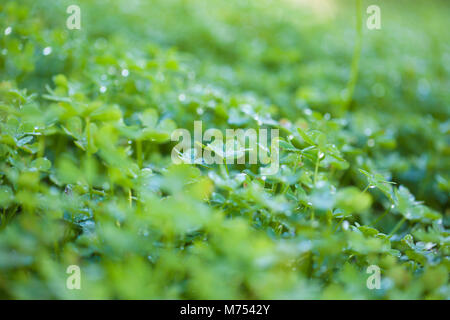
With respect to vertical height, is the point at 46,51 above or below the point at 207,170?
above

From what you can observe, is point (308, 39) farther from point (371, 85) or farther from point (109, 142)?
point (109, 142)

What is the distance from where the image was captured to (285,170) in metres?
0.91

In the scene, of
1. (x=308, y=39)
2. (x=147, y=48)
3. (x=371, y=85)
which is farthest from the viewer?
(x=308, y=39)

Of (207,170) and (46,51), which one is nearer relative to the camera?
(207,170)

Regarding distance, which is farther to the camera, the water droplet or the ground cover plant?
the water droplet

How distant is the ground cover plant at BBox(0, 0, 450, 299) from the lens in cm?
71

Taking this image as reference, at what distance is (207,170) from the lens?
4.00ft

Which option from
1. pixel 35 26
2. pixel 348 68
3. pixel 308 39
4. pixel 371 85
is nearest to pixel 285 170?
pixel 35 26

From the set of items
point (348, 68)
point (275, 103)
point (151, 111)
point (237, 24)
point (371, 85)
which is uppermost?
point (237, 24)

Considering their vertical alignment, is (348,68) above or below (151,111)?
above

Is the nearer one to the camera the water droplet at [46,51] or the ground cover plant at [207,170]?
the ground cover plant at [207,170]

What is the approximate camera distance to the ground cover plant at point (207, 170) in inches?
28.0
